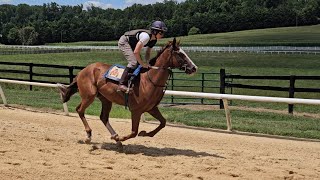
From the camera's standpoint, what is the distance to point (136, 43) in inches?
333

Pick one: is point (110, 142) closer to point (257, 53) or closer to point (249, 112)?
point (249, 112)

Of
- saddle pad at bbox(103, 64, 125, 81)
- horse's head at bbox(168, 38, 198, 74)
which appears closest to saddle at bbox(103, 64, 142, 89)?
saddle pad at bbox(103, 64, 125, 81)

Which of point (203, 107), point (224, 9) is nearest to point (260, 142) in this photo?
point (203, 107)

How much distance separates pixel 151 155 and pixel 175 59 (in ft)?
5.30

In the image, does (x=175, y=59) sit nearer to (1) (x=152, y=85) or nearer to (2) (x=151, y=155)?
(1) (x=152, y=85)

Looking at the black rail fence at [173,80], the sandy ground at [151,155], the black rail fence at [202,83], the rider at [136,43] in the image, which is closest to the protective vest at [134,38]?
the rider at [136,43]

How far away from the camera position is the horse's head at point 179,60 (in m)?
7.91

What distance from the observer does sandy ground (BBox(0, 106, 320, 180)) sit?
6629mm

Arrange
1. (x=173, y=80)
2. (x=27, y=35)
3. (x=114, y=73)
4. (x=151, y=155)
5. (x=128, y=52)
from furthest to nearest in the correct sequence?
(x=27, y=35) → (x=173, y=80) → (x=114, y=73) → (x=128, y=52) → (x=151, y=155)

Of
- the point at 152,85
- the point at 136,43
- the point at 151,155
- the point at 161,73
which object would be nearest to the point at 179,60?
the point at 161,73

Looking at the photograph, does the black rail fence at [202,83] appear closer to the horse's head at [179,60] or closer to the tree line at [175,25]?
the horse's head at [179,60]

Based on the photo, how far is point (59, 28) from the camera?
132750mm

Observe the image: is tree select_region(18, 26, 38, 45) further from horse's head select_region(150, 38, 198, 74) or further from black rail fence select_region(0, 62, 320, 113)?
horse's head select_region(150, 38, 198, 74)

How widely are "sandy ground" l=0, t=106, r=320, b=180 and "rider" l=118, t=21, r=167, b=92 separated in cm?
136
